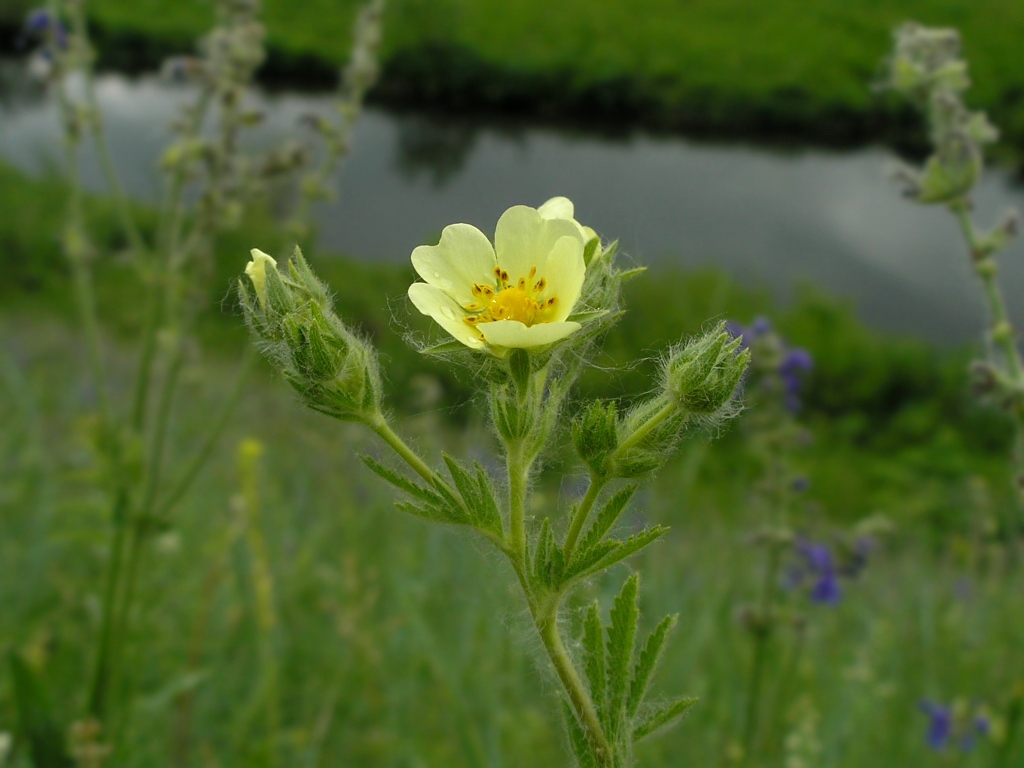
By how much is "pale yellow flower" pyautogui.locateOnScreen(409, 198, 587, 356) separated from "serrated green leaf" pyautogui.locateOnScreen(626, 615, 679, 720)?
12.0 inches

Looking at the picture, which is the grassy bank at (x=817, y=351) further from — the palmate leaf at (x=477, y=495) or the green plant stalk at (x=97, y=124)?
the palmate leaf at (x=477, y=495)

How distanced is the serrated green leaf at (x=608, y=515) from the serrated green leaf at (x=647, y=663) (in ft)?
0.34

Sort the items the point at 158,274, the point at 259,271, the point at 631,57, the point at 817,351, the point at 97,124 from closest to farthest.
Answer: the point at 259,271 < the point at 158,274 < the point at 97,124 < the point at 817,351 < the point at 631,57

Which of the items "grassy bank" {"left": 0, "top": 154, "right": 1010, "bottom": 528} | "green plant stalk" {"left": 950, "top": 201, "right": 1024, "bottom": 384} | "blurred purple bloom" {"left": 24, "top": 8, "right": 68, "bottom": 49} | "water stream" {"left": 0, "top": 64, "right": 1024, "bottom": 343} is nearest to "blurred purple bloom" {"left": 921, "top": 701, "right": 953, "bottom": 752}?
"green plant stalk" {"left": 950, "top": 201, "right": 1024, "bottom": 384}

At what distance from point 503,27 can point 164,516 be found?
3193 cm

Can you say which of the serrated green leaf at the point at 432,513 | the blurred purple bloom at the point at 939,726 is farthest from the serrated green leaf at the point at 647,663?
the blurred purple bloom at the point at 939,726

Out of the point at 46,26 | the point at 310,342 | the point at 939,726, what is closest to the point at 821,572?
the point at 939,726

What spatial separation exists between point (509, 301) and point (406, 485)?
0.76ft

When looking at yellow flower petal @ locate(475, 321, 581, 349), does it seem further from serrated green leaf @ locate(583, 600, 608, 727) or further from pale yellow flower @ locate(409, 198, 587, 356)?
serrated green leaf @ locate(583, 600, 608, 727)

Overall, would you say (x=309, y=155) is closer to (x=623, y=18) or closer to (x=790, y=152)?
(x=790, y=152)

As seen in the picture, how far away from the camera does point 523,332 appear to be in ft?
2.61

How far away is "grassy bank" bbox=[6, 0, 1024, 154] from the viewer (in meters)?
27.0

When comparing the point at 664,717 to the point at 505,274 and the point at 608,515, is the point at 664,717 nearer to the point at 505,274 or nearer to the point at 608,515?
the point at 608,515

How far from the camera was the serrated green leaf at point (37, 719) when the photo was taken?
1745mm
